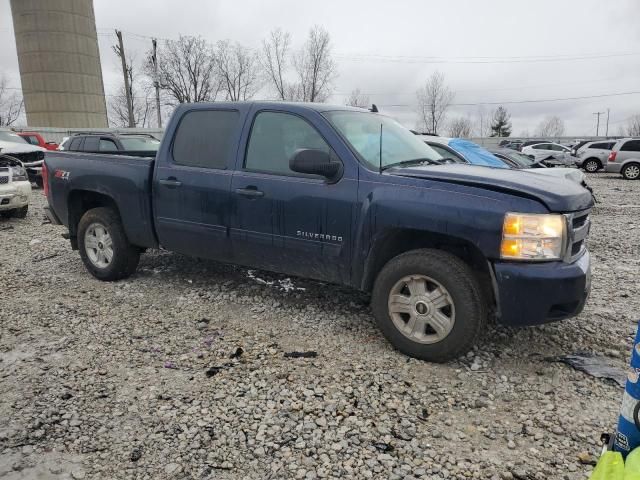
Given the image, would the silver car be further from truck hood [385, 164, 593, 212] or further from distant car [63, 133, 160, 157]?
truck hood [385, 164, 593, 212]

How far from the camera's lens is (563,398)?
3.09 m

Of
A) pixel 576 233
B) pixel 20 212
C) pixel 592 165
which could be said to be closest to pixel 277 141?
pixel 576 233

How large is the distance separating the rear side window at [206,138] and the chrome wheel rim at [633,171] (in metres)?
21.1

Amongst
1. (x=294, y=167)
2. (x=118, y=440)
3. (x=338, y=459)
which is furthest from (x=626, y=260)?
(x=118, y=440)

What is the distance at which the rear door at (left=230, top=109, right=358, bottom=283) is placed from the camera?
12.3 feet

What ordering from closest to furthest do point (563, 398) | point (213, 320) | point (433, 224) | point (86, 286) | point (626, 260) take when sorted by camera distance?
point (563, 398)
point (433, 224)
point (213, 320)
point (86, 286)
point (626, 260)

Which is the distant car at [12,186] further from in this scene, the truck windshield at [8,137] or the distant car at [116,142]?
the truck windshield at [8,137]

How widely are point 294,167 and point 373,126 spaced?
1081mm

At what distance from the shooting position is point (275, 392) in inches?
123

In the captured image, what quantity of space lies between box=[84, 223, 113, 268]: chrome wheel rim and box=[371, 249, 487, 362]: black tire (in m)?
3.16

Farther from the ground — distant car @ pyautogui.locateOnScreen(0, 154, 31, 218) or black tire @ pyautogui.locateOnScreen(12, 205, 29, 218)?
distant car @ pyautogui.locateOnScreen(0, 154, 31, 218)

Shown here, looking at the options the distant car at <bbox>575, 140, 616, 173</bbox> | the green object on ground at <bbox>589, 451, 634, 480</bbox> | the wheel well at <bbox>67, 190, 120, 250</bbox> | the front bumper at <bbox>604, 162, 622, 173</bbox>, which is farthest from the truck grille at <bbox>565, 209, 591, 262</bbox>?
the distant car at <bbox>575, 140, 616, 173</bbox>

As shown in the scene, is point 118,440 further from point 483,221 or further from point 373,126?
point 373,126

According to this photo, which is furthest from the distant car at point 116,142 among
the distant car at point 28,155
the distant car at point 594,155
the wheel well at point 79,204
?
the distant car at point 594,155
